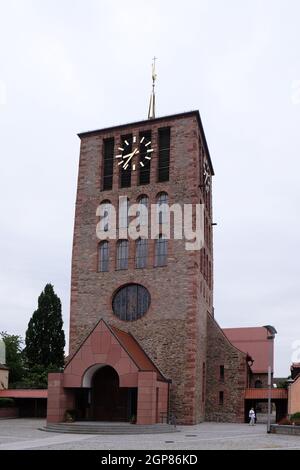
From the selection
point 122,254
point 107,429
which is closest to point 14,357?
point 122,254

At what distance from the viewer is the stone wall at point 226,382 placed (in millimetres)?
41125

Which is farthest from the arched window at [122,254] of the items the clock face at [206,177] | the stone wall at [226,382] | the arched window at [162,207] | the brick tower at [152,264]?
the stone wall at [226,382]

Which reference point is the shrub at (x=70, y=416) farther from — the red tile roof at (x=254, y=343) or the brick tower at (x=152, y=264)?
the red tile roof at (x=254, y=343)

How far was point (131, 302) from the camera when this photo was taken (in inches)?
1598

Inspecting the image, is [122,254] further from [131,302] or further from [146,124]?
[146,124]

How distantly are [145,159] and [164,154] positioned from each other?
1476 millimetres

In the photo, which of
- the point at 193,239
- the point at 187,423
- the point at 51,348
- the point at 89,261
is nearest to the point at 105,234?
the point at 89,261

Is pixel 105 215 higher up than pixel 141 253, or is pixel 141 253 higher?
pixel 105 215

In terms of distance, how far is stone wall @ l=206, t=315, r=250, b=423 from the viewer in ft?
135

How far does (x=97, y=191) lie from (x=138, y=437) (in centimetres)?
2107

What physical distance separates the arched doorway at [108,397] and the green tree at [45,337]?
17496 mm

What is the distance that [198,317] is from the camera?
130 ft

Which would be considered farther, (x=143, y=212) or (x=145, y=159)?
(x=145, y=159)

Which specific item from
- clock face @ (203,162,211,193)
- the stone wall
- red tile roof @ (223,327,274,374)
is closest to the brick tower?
clock face @ (203,162,211,193)
